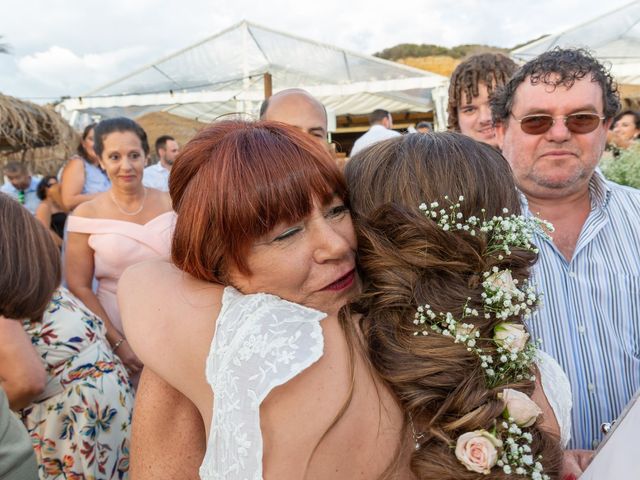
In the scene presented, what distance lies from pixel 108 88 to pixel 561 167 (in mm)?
12395

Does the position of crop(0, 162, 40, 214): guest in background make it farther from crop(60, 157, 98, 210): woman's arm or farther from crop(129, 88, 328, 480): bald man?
crop(129, 88, 328, 480): bald man

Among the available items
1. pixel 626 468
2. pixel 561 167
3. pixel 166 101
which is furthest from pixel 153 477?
pixel 166 101

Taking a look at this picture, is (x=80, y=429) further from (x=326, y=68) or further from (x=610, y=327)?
(x=326, y=68)

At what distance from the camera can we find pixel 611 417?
2.11 meters

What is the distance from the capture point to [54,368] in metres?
2.34

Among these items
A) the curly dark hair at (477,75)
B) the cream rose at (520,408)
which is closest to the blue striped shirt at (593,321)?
the cream rose at (520,408)

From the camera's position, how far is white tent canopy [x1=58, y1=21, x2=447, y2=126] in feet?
36.2

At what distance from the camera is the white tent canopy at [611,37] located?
1038cm

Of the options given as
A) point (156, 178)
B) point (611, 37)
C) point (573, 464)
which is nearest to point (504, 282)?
point (573, 464)

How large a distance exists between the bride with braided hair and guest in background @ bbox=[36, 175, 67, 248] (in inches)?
201

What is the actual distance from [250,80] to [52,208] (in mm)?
6870

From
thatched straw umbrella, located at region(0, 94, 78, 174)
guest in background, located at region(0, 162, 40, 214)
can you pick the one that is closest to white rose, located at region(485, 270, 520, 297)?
thatched straw umbrella, located at region(0, 94, 78, 174)

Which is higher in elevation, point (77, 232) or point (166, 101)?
point (166, 101)

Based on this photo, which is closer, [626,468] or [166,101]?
[626,468]
